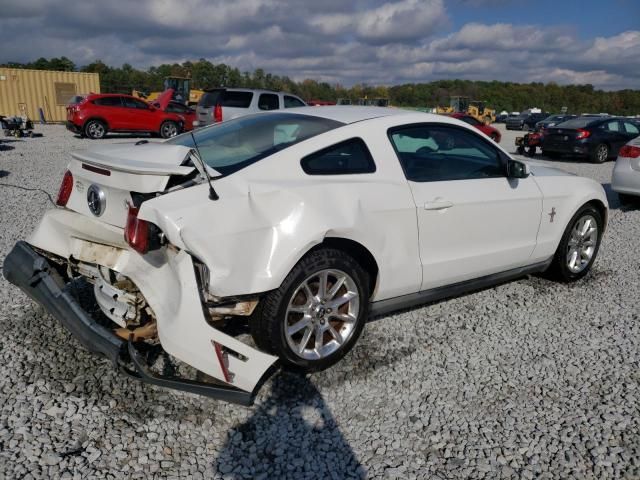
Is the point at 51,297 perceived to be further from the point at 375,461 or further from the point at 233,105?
the point at 233,105

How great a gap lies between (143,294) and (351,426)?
1.29m

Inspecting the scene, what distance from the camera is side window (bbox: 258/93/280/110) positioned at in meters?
15.7

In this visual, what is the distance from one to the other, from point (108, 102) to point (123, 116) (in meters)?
0.69

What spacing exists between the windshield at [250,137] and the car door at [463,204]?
591 millimetres

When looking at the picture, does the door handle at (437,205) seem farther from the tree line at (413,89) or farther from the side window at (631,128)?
the tree line at (413,89)

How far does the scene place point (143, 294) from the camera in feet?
8.82

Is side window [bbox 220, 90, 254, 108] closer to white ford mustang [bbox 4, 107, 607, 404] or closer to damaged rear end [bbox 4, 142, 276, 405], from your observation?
white ford mustang [bbox 4, 107, 607, 404]

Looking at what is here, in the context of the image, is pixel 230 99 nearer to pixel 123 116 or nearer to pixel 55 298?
pixel 123 116

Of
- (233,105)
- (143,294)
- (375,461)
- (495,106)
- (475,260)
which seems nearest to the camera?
(375,461)

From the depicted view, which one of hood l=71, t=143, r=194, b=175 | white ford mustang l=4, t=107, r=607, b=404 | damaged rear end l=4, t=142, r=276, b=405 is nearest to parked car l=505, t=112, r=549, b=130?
white ford mustang l=4, t=107, r=607, b=404

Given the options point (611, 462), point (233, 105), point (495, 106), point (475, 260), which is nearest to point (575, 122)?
point (233, 105)

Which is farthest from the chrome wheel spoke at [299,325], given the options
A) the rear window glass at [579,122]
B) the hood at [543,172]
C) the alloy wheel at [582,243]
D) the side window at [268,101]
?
the rear window glass at [579,122]

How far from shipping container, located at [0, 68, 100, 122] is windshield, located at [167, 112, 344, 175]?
1086 inches

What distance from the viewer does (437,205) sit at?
3488mm
